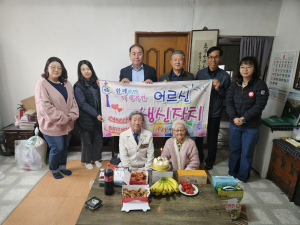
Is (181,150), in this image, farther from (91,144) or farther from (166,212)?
(91,144)

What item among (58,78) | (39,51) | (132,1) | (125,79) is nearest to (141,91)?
(125,79)

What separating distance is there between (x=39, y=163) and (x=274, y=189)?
340cm

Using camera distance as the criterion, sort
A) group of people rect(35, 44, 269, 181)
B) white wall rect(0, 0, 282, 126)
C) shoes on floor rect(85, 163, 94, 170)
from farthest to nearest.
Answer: white wall rect(0, 0, 282, 126) < shoes on floor rect(85, 163, 94, 170) < group of people rect(35, 44, 269, 181)

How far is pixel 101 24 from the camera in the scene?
3150mm

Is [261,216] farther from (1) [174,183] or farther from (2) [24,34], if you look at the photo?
(2) [24,34]

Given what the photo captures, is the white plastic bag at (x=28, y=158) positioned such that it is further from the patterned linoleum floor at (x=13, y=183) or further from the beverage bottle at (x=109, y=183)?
the beverage bottle at (x=109, y=183)

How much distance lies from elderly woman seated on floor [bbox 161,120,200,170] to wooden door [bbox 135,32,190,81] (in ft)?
5.38

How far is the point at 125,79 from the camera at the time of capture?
8.27 ft

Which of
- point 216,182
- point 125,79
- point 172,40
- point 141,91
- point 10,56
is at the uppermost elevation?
point 172,40

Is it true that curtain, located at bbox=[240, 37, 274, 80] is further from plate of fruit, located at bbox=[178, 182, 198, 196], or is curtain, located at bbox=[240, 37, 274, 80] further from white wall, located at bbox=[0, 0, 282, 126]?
plate of fruit, located at bbox=[178, 182, 198, 196]

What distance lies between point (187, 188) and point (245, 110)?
1.39 meters

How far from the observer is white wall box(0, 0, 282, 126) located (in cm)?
307

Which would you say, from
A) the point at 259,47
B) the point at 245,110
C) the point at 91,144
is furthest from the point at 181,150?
the point at 259,47

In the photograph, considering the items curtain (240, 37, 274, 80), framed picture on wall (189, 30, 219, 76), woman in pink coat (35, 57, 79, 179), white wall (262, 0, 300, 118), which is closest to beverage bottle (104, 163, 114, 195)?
woman in pink coat (35, 57, 79, 179)
